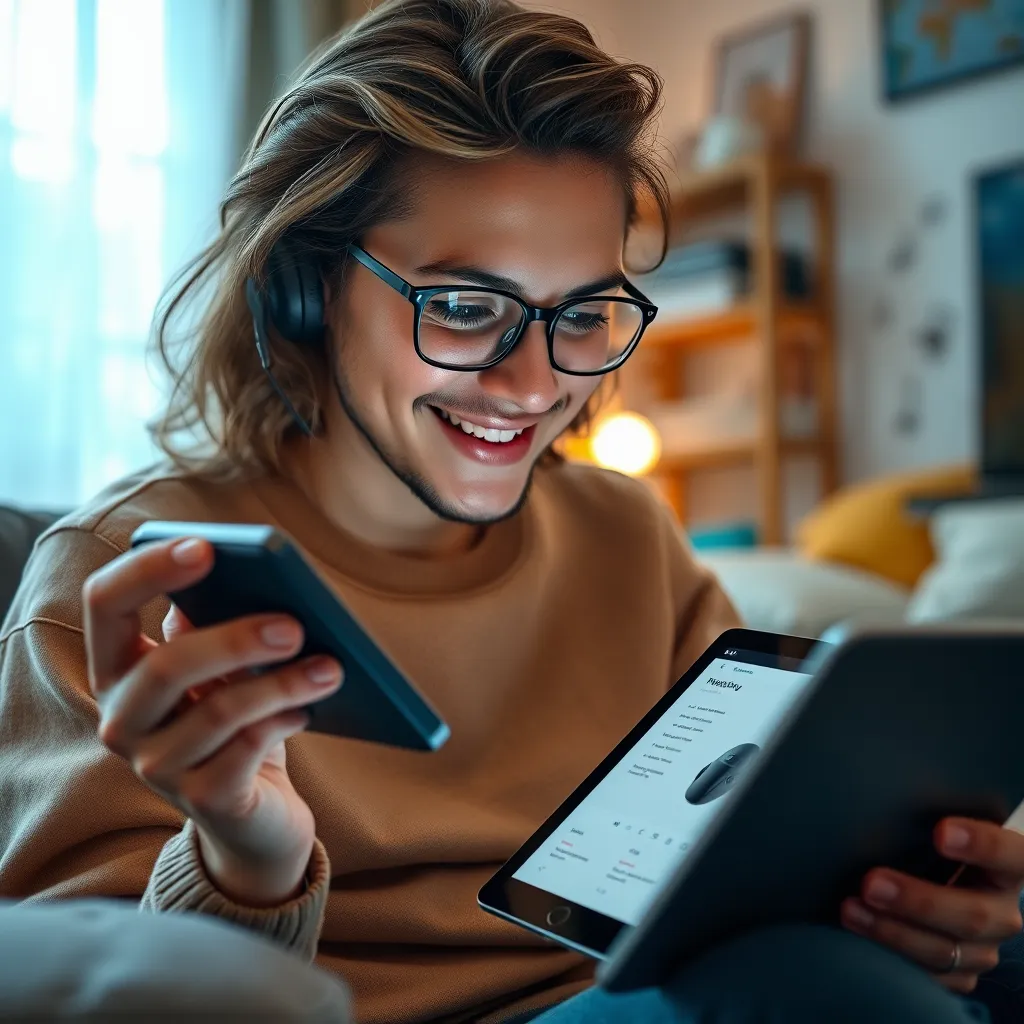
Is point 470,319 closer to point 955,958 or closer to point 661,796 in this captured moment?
point 661,796

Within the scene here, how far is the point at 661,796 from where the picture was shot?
726 millimetres

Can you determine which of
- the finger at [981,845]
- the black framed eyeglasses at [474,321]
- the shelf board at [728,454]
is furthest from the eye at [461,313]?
the shelf board at [728,454]

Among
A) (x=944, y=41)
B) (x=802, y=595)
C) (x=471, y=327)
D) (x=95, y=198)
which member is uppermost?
(x=944, y=41)

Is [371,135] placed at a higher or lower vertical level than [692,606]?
higher

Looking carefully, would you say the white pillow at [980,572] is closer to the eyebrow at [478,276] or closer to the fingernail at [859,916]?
the eyebrow at [478,276]

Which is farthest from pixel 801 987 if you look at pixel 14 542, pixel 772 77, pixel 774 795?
pixel 772 77

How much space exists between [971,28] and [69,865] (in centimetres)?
306

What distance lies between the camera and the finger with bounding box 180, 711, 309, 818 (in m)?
0.56

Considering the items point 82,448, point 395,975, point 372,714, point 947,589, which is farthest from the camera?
point 82,448

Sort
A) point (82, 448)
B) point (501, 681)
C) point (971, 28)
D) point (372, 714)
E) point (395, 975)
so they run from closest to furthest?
point (372, 714)
point (395, 975)
point (501, 681)
point (82, 448)
point (971, 28)

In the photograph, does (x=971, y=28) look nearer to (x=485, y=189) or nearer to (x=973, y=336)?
(x=973, y=336)

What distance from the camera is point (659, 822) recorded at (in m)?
0.71

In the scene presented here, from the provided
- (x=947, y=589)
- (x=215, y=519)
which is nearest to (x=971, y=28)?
(x=947, y=589)

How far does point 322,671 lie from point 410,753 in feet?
1.42
